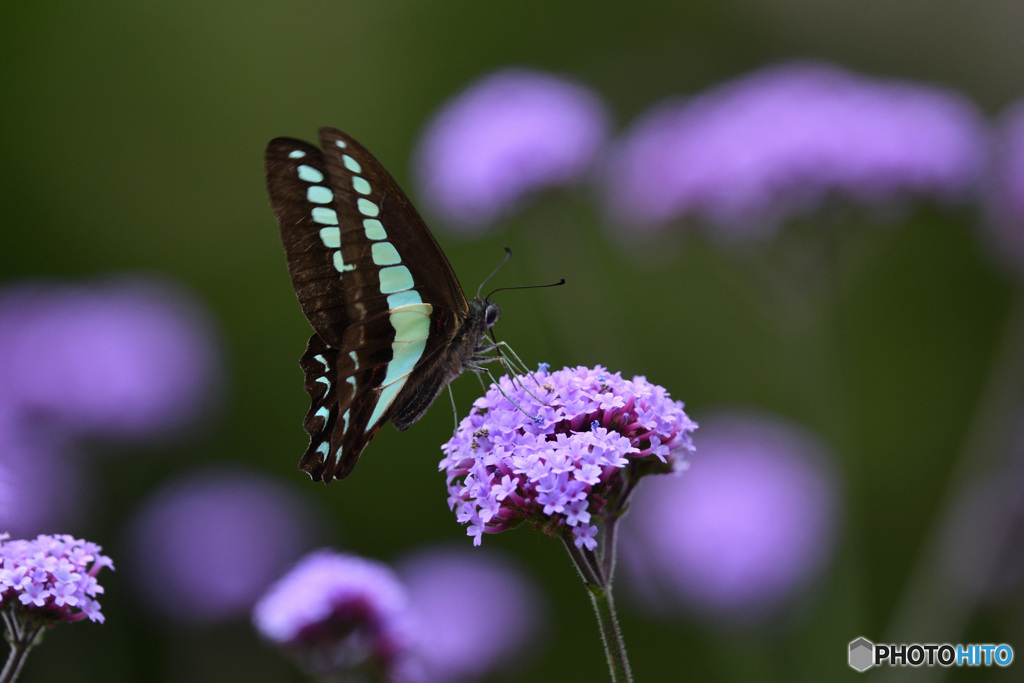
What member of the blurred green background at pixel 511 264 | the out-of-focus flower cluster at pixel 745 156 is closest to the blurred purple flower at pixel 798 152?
the out-of-focus flower cluster at pixel 745 156

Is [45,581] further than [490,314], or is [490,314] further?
[490,314]

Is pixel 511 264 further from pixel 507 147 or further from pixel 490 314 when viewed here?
pixel 490 314

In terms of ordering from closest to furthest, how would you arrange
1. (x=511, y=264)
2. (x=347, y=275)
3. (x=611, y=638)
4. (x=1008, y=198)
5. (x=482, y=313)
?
(x=611, y=638)
(x=347, y=275)
(x=482, y=313)
(x=1008, y=198)
(x=511, y=264)

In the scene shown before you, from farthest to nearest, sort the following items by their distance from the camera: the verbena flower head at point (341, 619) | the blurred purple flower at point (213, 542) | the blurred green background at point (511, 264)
Result: the blurred green background at point (511, 264) < the blurred purple flower at point (213, 542) < the verbena flower head at point (341, 619)

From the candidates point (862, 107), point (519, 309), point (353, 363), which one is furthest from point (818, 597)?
point (519, 309)

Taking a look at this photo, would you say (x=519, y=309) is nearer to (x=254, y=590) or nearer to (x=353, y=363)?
(x=254, y=590)

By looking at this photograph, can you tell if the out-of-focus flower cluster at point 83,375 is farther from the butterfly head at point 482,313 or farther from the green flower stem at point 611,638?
the green flower stem at point 611,638

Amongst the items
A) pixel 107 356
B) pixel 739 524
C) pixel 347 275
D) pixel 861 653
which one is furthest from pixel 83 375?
pixel 861 653
